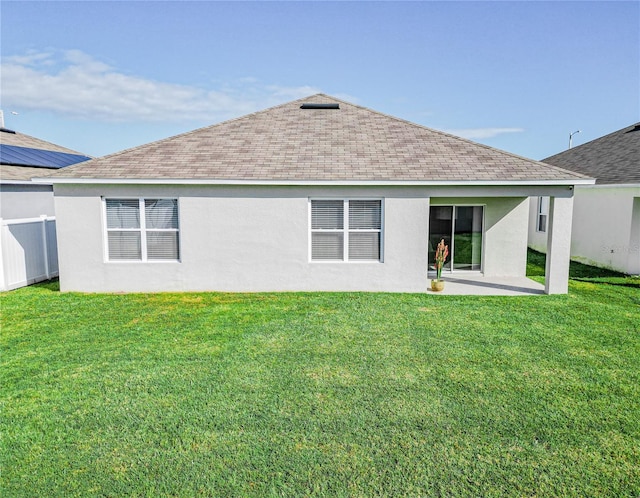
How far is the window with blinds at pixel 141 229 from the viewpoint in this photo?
1126 cm

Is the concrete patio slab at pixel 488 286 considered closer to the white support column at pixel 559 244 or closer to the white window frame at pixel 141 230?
the white support column at pixel 559 244

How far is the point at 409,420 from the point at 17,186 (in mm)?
15447

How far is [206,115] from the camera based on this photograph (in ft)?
132

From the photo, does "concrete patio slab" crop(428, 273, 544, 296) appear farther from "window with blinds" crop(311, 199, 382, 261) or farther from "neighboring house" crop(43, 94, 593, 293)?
"window with blinds" crop(311, 199, 382, 261)

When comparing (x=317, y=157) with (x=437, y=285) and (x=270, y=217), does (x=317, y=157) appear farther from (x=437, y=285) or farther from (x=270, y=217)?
(x=437, y=285)

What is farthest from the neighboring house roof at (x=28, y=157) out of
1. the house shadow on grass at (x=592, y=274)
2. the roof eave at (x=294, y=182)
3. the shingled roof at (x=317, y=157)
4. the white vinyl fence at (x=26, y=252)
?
the house shadow on grass at (x=592, y=274)

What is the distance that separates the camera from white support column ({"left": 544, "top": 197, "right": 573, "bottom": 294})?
35.9 ft

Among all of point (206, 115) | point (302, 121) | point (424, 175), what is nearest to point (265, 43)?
point (302, 121)

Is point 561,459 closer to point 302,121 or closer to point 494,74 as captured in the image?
point 302,121

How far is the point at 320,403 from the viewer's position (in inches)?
207

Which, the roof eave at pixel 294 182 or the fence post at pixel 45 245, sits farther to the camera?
the fence post at pixel 45 245

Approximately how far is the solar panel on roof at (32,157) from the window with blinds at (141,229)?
24.6 ft

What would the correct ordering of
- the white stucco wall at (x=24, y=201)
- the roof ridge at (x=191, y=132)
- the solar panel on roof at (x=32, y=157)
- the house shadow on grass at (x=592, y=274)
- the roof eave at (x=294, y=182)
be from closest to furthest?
the roof eave at (x=294, y=182)
the roof ridge at (x=191, y=132)
the house shadow on grass at (x=592, y=274)
the white stucco wall at (x=24, y=201)
the solar panel on roof at (x=32, y=157)

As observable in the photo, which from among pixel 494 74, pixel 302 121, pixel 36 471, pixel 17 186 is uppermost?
pixel 494 74
